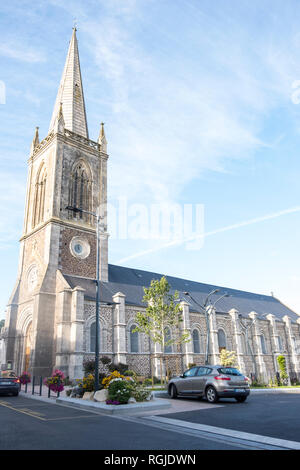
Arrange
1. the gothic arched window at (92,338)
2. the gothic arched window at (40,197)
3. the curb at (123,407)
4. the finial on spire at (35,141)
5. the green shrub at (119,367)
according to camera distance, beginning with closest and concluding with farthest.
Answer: the curb at (123,407) → the green shrub at (119,367) → the gothic arched window at (92,338) → the gothic arched window at (40,197) → the finial on spire at (35,141)

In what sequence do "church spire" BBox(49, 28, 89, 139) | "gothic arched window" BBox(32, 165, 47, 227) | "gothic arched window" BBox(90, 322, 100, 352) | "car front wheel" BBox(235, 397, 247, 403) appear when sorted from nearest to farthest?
"car front wheel" BBox(235, 397, 247, 403) < "gothic arched window" BBox(90, 322, 100, 352) < "gothic arched window" BBox(32, 165, 47, 227) < "church spire" BBox(49, 28, 89, 139)

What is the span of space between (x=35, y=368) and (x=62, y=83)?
104ft

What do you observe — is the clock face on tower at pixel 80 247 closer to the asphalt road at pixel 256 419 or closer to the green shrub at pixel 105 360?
the green shrub at pixel 105 360

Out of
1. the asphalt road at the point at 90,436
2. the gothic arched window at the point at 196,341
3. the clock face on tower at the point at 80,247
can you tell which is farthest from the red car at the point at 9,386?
the gothic arched window at the point at 196,341

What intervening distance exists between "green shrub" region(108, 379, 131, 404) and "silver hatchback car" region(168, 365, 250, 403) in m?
3.09

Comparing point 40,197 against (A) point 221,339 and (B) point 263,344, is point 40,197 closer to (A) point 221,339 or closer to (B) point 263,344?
(A) point 221,339

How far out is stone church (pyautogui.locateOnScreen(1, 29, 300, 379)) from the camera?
2606cm

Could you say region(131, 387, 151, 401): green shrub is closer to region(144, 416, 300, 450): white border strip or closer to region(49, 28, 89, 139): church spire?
region(144, 416, 300, 450): white border strip

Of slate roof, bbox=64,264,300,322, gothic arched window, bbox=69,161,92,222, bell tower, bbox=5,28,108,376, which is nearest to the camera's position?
bell tower, bbox=5,28,108,376

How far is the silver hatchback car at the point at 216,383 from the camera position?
12.9 metres

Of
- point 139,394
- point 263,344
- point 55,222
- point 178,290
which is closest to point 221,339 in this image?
point 263,344

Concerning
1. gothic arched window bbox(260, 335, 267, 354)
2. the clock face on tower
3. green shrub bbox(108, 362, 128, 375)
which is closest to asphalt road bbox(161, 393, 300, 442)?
green shrub bbox(108, 362, 128, 375)

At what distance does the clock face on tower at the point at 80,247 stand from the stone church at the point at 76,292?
0.10m
